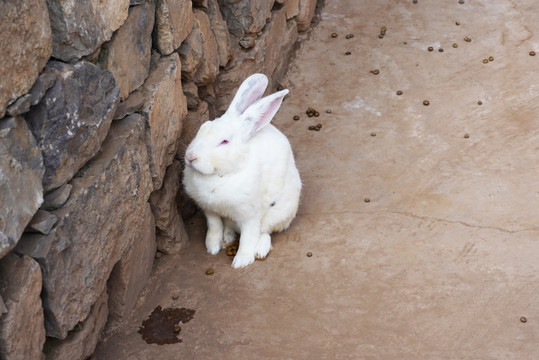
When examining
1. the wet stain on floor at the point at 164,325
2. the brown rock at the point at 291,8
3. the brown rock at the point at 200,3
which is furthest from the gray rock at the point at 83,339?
the brown rock at the point at 291,8

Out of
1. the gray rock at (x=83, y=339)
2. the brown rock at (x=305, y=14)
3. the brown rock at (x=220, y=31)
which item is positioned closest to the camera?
the gray rock at (x=83, y=339)

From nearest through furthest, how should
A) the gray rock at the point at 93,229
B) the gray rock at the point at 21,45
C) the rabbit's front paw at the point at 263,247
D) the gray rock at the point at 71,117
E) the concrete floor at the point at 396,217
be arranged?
the gray rock at the point at 21,45, the gray rock at the point at 71,117, the gray rock at the point at 93,229, the concrete floor at the point at 396,217, the rabbit's front paw at the point at 263,247

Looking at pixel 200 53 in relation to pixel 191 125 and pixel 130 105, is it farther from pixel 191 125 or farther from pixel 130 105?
pixel 130 105

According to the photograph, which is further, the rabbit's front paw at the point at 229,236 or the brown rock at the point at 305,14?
the brown rock at the point at 305,14

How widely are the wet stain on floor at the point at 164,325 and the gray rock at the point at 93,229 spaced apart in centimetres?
42

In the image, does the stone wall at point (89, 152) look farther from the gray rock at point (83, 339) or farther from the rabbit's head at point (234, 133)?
the rabbit's head at point (234, 133)

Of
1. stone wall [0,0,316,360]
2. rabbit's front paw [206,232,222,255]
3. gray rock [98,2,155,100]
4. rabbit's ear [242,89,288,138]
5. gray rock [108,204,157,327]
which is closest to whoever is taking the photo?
stone wall [0,0,316,360]

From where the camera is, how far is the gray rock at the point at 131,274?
4031 millimetres

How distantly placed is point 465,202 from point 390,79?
1770mm

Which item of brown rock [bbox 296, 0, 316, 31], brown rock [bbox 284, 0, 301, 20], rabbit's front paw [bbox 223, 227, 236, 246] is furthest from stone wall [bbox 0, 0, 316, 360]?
brown rock [bbox 296, 0, 316, 31]

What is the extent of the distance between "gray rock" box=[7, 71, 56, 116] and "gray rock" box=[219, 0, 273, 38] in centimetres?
248

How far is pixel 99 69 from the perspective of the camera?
11.3 ft

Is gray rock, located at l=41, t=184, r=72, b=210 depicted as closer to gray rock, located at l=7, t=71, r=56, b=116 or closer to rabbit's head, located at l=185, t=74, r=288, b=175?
gray rock, located at l=7, t=71, r=56, b=116

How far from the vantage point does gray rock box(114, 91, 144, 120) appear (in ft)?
12.5
